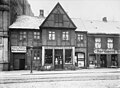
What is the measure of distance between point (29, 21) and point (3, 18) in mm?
5530

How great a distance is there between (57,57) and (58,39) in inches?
126

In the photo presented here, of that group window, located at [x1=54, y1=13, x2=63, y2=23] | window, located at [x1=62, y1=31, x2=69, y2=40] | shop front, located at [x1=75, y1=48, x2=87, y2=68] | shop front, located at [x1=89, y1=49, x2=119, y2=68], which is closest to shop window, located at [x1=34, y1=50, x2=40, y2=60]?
window, located at [x1=62, y1=31, x2=69, y2=40]

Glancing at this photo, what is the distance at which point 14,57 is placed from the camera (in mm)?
30766

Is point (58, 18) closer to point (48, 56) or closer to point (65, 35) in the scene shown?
point (65, 35)

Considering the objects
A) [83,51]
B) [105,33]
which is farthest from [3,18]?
[105,33]

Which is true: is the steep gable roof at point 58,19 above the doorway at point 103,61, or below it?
above

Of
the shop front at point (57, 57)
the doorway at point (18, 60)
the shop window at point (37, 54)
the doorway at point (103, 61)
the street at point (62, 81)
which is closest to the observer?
the street at point (62, 81)

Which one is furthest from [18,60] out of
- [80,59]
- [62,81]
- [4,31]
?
[62,81]

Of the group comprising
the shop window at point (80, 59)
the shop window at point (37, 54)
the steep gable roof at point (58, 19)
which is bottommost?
the shop window at point (80, 59)

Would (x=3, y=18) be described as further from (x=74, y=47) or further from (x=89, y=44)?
(x=89, y=44)

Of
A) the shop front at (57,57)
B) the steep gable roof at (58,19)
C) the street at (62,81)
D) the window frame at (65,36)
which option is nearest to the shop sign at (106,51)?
the shop front at (57,57)

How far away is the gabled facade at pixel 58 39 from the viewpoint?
30.6 metres

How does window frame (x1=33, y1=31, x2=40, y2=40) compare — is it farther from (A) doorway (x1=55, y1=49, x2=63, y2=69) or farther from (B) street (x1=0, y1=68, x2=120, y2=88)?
(B) street (x1=0, y1=68, x2=120, y2=88)

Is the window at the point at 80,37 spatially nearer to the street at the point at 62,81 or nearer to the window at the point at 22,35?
the window at the point at 22,35
